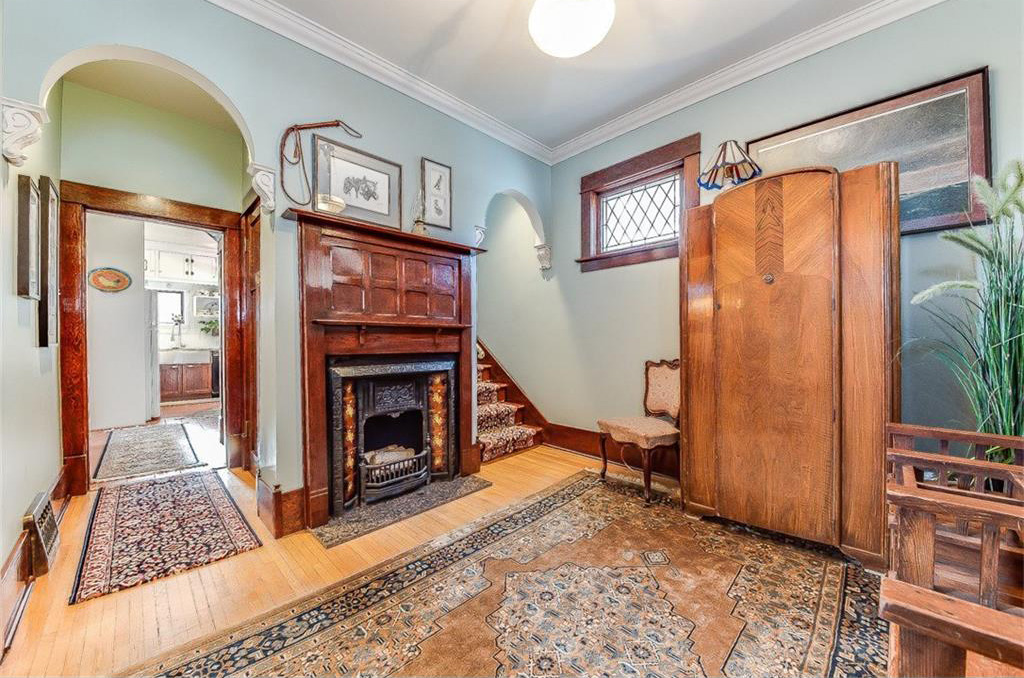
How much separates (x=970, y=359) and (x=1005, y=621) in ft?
7.41

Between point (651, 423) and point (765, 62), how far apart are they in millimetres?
2665

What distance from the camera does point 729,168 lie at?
2611 millimetres

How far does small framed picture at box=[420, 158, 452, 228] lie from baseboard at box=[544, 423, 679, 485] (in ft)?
7.48

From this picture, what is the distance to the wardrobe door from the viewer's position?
2.01 m

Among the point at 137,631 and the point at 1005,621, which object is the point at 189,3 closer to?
the point at 137,631

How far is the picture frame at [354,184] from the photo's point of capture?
96.9 inches

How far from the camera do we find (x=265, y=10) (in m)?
2.24

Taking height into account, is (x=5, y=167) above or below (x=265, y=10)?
below

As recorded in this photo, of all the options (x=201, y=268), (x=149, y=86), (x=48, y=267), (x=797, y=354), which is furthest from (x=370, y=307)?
(x=201, y=268)

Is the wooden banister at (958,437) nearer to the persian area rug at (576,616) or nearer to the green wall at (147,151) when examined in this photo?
the persian area rug at (576,616)

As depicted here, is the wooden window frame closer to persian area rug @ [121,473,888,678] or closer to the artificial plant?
the artificial plant

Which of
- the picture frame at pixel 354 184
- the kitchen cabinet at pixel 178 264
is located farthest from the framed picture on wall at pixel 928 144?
the kitchen cabinet at pixel 178 264

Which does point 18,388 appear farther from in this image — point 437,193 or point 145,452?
point 145,452

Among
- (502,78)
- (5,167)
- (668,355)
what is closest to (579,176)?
(502,78)
